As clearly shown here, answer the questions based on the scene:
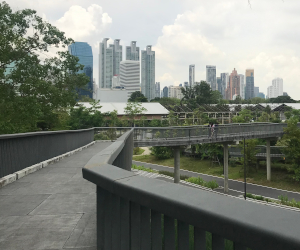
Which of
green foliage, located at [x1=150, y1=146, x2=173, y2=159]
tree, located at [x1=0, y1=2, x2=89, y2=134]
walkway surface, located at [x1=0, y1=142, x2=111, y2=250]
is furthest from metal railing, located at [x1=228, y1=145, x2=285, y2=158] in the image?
walkway surface, located at [x1=0, y1=142, x2=111, y2=250]

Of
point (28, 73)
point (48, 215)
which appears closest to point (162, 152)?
point (28, 73)

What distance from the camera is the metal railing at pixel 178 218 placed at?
1.16m

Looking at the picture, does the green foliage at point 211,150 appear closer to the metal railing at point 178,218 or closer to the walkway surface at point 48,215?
the walkway surface at point 48,215

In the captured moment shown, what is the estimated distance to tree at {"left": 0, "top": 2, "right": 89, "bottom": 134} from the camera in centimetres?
1673

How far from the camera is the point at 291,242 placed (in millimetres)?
1039

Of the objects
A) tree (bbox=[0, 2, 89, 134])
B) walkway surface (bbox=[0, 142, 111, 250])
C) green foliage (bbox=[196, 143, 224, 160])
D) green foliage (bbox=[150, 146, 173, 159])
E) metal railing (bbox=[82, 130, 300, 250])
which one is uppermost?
tree (bbox=[0, 2, 89, 134])

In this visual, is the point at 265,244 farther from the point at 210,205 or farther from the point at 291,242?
the point at 210,205

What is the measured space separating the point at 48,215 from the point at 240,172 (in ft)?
140

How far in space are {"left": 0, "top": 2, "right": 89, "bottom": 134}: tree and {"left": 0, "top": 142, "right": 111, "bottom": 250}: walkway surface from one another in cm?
1016

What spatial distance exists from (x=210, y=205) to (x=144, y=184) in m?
0.64

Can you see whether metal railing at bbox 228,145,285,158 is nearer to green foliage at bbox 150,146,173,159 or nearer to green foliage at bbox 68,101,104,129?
green foliage at bbox 150,146,173,159

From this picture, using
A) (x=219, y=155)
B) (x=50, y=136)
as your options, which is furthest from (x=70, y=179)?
(x=219, y=155)

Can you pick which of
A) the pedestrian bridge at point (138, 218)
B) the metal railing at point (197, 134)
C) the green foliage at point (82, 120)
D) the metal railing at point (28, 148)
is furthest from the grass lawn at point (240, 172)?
the pedestrian bridge at point (138, 218)

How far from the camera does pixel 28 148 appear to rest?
9.01 m
